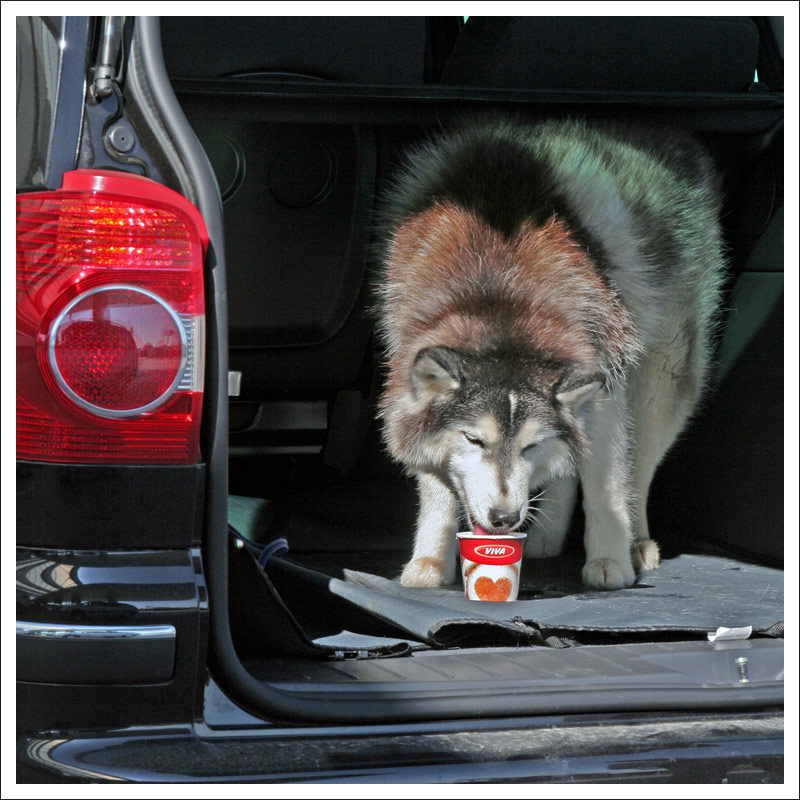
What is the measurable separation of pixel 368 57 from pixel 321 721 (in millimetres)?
2114

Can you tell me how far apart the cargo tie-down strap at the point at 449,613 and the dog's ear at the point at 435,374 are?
2.06 feet

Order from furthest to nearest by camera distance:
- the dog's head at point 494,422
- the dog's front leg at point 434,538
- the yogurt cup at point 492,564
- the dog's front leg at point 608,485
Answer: the dog's front leg at point 608,485 < the dog's front leg at point 434,538 < the dog's head at point 494,422 < the yogurt cup at point 492,564

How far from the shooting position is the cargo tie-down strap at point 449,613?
196 centimetres

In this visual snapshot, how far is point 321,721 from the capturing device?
5.34 ft

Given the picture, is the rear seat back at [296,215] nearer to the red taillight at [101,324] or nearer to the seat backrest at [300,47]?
the seat backrest at [300,47]

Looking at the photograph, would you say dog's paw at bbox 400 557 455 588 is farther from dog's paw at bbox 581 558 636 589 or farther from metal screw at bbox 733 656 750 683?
metal screw at bbox 733 656 750 683

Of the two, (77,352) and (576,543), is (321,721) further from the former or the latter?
(576,543)

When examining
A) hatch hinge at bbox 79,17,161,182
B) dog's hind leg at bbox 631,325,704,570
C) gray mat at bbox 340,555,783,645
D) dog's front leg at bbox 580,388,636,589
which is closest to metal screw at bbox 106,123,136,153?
hatch hinge at bbox 79,17,161,182

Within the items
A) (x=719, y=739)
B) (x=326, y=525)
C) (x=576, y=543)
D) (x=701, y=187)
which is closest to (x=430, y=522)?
(x=326, y=525)

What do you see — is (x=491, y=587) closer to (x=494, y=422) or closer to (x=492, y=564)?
(x=492, y=564)

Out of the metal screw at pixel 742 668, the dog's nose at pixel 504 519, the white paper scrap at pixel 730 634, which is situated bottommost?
the metal screw at pixel 742 668

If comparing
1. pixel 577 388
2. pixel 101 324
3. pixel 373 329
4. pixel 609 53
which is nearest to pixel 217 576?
pixel 101 324

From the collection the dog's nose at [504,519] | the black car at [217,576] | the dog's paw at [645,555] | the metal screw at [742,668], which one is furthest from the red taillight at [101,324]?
the dog's paw at [645,555]

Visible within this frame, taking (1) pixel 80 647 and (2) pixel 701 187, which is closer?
(1) pixel 80 647
